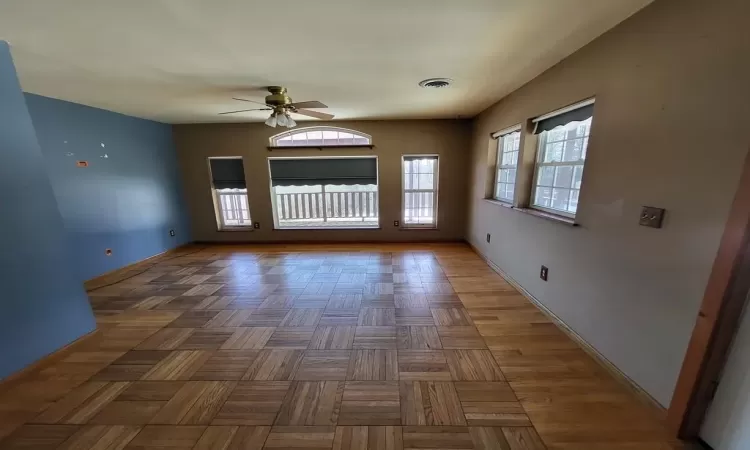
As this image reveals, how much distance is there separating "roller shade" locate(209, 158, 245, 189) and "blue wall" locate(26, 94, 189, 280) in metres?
0.64

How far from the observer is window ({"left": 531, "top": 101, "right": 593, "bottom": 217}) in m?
2.19

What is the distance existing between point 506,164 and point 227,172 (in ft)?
15.8

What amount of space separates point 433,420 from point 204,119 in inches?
200

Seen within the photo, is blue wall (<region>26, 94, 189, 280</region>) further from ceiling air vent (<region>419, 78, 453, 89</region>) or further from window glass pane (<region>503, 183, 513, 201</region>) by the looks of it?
window glass pane (<region>503, 183, 513, 201</region>)

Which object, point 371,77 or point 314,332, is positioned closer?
point 314,332

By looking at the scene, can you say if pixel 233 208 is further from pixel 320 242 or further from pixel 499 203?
pixel 499 203

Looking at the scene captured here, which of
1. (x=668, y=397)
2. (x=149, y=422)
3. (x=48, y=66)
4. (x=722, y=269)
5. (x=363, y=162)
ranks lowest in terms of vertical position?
(x=149, y=422)

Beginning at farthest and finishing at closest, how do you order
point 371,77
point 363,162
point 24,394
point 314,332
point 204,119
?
point 363,162, point 204,119, point 371,77, point 314,332, point 24,394

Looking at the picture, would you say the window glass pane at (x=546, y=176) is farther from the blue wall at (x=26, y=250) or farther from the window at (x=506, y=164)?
the blue wall at (x=26, y=250)

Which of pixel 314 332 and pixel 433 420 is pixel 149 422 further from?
pixel 433 420

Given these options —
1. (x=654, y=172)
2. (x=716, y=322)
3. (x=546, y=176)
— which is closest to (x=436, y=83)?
(x=546, y=176)

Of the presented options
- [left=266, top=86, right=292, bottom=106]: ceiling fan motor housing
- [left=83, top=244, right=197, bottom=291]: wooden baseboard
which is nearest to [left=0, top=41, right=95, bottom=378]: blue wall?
[left=83, top=244, right=197, bottom=291]: wooden baseboard

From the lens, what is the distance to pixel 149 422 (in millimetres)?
1477

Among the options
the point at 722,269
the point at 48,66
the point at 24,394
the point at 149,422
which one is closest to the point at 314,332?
the point at 149,422
